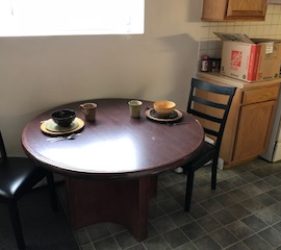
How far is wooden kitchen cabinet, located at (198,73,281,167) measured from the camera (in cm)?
234

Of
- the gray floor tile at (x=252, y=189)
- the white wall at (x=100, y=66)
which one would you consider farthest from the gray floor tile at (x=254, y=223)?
the white wall at (x=100, y=66)

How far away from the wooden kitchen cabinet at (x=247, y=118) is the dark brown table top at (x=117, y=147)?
767mm

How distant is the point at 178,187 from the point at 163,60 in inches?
43.9

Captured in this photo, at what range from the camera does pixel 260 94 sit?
2400mm

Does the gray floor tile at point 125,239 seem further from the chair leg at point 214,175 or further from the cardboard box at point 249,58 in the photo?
the cardboard box at point 249,58

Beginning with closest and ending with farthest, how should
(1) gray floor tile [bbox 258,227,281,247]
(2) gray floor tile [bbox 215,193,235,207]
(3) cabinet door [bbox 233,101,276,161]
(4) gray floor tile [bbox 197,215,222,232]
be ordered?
(1) gray floor tile [bbox 258,227,281,247], (4) gray floor tile [bbox 197,215,222,232], (2) gray floor tile [bbox 215,193,235,207], (3) cabinet door [bbox 233,101,276,161]

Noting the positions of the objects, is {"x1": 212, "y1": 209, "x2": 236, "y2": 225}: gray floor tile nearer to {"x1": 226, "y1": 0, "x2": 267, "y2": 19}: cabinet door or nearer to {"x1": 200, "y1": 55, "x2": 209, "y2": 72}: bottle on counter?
{"x1": 200, "y1": 55, "x2": 209, "y2": 72}: bottle on counter

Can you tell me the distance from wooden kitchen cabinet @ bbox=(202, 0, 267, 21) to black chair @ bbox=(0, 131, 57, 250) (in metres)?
1.83

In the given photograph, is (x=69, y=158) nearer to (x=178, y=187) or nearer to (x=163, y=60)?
(x=178, y=187)

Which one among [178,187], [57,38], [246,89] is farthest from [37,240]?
[246,89]

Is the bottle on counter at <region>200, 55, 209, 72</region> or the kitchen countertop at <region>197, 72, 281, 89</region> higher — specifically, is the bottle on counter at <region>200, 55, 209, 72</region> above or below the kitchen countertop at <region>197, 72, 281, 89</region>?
above

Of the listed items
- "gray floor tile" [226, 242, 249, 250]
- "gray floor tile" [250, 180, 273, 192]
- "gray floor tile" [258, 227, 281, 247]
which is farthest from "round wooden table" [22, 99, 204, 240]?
"gray floor tile" [250, 180, 273, 192]

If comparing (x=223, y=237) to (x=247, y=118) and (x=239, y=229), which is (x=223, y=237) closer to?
(x=239, y=229)

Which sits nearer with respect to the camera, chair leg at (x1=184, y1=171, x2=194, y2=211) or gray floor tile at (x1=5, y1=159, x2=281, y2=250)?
gray floor tile at (x1=5, y1=159, x2=281, y2=250)
